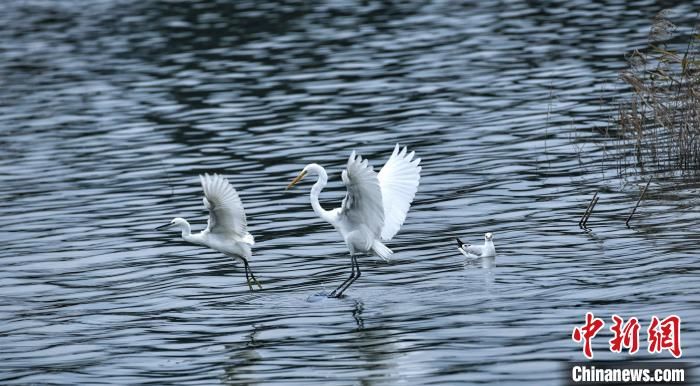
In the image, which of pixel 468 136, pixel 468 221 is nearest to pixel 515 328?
pixel 468 221

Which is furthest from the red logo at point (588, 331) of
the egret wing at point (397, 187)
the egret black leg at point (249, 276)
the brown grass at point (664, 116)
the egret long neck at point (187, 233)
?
the brown grass at point (664, 116)

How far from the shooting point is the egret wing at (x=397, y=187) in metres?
14.0

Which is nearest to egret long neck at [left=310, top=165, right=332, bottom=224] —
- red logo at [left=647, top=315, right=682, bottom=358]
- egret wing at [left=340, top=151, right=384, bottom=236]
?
egret wing at [left=340, top=151, right=384, bottom=236]

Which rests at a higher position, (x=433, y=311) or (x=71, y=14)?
(x=433, y=311)

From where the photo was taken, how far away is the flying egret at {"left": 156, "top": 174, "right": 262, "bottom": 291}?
13.1 meters

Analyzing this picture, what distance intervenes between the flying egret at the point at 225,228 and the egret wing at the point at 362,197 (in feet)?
3.58

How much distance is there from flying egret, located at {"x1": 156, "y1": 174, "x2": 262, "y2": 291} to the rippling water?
493 millimetres

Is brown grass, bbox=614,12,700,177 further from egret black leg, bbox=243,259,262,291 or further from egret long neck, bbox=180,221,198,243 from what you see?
egret long neck, bbox=180,221,198,243

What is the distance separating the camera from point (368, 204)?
Answer: 1322 centimetres

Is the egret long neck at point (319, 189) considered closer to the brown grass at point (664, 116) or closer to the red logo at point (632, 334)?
the red logo at point (632, 334)

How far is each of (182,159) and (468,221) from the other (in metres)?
7.23

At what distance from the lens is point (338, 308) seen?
1283 cm

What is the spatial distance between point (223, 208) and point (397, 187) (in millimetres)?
2012

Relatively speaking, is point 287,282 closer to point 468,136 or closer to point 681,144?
point 681,144
